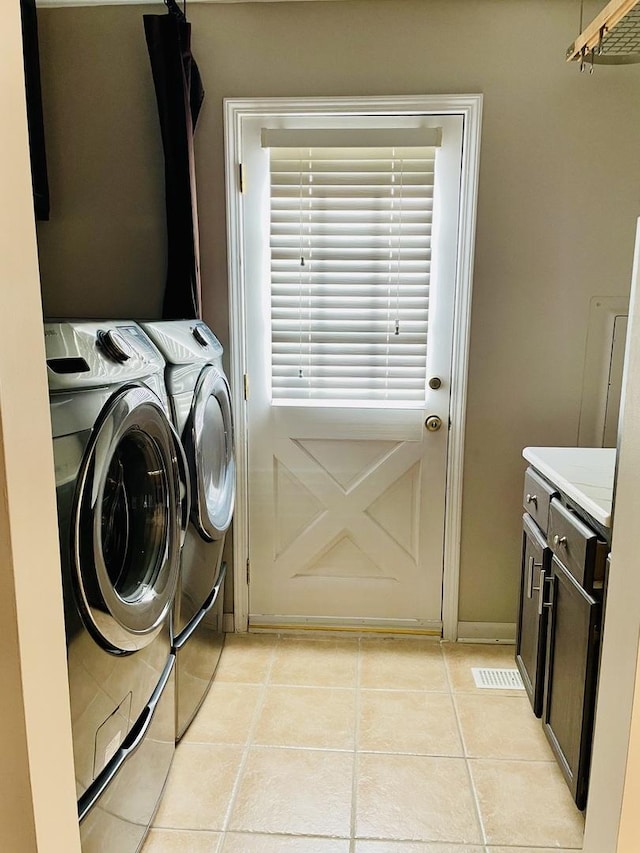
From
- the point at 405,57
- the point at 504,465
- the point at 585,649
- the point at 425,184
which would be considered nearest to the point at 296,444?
the point at 504,465

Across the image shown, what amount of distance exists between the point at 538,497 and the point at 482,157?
129 cm

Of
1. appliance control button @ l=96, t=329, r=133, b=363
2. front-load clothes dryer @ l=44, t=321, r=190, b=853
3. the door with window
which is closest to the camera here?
front-load clothes dryer @ l=44, t=321, r=190, b=853

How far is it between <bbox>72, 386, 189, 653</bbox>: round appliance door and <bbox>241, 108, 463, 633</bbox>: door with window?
87 centimetres

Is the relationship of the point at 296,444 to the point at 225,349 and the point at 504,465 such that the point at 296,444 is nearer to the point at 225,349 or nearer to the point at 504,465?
the point at 225,349

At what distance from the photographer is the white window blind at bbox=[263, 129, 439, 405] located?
2385 millimetres

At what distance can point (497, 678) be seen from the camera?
7.85 ft

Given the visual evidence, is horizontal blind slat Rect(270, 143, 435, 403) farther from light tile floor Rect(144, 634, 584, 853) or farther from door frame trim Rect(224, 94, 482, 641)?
light tile floor Rect(144, 634, 584, 853)

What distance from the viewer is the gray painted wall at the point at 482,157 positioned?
2.25 m

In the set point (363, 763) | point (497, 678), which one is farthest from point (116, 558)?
point (497, 678)

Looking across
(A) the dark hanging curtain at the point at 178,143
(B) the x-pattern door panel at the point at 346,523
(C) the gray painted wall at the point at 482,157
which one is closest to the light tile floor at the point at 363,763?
(B) the x-pattern door panel at the point at 346,523

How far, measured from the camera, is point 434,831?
66.2 inches

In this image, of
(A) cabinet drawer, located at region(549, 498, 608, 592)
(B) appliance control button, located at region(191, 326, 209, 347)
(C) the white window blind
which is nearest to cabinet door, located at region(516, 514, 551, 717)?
(A) cabinet drawer, located at region(549, 498, 608, 592)

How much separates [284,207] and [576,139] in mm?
1124

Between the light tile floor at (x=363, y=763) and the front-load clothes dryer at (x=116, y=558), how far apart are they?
0.21m
